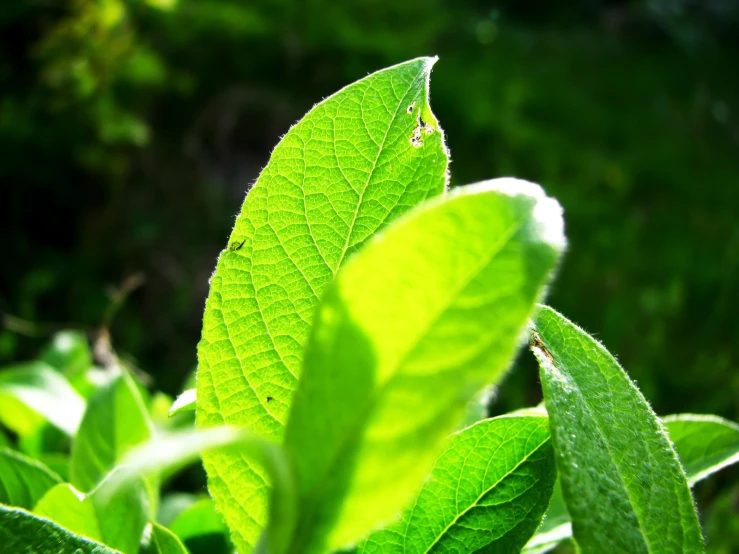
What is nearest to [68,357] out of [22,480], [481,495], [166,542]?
[22,480]

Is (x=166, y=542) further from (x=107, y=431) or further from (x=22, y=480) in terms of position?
(x=107, y=431)

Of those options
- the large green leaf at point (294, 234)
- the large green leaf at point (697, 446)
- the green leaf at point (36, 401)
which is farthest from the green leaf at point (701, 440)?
the green leaf at point (36, 401)

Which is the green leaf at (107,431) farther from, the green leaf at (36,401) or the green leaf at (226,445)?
the green leaf at (226,445)

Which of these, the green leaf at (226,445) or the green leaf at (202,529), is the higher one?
the green leaf at (226,445)

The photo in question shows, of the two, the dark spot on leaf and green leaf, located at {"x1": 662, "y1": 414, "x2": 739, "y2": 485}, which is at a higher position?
the dark spot on leaf

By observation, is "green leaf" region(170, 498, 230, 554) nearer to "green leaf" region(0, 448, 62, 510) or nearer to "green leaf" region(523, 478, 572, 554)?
"green leaf" region(0, 448, 62, 510)

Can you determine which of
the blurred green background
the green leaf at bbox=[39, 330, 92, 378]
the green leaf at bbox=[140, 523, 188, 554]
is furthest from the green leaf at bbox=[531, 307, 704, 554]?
the blurred green background
